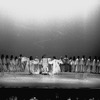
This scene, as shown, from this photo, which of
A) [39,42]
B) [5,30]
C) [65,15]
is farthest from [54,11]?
[5,30]

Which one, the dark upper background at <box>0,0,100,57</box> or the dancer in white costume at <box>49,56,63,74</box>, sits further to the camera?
the dark upper background at <box>0,0,100,57</box>

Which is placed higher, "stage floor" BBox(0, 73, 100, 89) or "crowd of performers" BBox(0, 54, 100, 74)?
"crowd of performers" BBox(0, 54, 100, 74)

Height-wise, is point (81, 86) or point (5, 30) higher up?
point (5, 30)

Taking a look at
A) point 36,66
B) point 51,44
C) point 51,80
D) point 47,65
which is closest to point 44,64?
point 47,65

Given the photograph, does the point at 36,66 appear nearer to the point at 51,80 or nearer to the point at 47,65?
the point at 47,65

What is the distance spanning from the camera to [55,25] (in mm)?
11469

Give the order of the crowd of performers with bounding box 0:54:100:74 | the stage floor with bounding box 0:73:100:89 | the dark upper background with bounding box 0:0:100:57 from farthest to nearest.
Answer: the dark upper background with bounding box 0:0:100:57 < the crowd of performers with bounding box 0:54:100:74 < the stage floor with bounding box 0:73:100:89

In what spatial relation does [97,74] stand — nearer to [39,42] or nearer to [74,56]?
[74,56]

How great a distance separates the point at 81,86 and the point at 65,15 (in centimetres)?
323

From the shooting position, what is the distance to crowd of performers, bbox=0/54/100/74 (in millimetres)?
10305

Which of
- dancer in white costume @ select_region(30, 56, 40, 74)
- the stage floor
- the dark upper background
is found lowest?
the stage floor

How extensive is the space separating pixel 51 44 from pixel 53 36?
367mm

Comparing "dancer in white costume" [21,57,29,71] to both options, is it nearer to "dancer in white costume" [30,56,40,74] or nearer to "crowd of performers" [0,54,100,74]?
"crowd of performers" [0,54,100,74]

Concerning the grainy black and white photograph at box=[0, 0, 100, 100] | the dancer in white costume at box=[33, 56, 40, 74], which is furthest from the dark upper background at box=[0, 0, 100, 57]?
the dancer in white costume at box=[33, 56, 40, 74]
